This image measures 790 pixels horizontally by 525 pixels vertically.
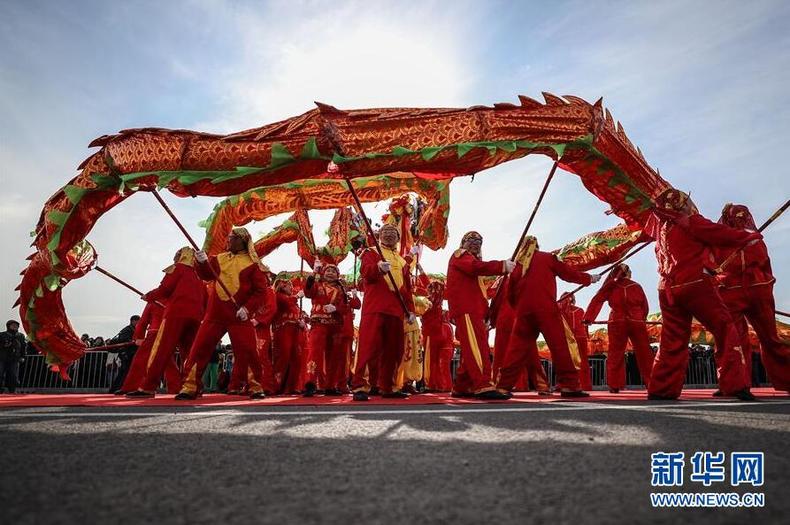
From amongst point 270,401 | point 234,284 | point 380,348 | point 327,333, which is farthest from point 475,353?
point 234,284

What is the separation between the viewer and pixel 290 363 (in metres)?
8.11

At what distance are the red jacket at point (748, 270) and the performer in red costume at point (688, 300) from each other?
3.24 ft

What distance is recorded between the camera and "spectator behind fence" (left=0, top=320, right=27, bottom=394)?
1031 cm

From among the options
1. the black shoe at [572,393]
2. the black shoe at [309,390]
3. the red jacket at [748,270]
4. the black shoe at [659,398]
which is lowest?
the black shoe at [309,390]

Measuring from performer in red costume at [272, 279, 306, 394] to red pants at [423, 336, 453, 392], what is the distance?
92.1 inches

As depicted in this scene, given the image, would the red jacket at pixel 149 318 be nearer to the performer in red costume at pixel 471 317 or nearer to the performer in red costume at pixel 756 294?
the performer in red costume at pixel 471 317

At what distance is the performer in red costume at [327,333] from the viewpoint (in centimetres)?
730

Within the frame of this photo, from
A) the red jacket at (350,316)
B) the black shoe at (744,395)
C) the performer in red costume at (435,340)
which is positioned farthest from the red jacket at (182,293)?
the black shoe at (744,395)

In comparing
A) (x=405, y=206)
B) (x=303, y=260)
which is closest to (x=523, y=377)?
(x=405, y=206)

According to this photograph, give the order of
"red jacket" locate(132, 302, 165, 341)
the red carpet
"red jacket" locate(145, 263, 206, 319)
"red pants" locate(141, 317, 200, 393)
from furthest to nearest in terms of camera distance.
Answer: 1. "red jacket" locate(132, 302, 165, 341)
2. "red jacket" locate(145, 263, 206, 319)
3. "red pants" locate(141, 317, 200, 393)
4. the red carpet

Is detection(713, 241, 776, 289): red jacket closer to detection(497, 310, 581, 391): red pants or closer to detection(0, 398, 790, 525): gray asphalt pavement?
detection(497, 310, 581, 391): red pants

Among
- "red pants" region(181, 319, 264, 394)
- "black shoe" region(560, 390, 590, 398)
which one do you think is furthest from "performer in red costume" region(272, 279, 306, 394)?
"black shoe" region(560, 390, 590, 398)

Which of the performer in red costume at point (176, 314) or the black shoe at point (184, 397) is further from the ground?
the performer in red costume at point (176, 314)

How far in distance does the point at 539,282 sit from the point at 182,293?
428cm
